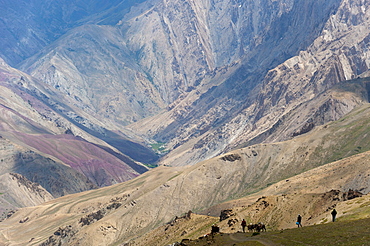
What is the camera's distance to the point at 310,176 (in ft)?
538

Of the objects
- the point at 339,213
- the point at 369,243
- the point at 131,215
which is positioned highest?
the point at 131,215

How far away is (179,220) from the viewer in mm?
127688

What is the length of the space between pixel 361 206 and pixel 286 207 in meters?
23.4

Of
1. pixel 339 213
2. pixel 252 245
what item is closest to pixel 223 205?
pixel 339 213

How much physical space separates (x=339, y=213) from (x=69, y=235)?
13767cm

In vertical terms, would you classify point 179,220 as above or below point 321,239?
above

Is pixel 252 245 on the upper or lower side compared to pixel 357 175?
lower

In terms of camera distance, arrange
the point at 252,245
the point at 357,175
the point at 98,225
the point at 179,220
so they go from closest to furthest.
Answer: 1. the point at 252,245
2. the point at 179,220
3. the point at 357,175
4. the point at 98,225

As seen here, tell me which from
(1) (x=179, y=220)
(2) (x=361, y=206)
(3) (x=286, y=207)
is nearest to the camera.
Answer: (2) (x=361, y=206)

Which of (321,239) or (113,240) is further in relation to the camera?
(113,240)

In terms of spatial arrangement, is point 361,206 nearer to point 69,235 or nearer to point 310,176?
point 310,176

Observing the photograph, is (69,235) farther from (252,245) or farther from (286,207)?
(252,245)

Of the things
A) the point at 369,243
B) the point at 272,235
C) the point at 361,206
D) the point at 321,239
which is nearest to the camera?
the point at 369,243

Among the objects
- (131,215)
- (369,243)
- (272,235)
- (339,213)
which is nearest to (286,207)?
(339,213)
